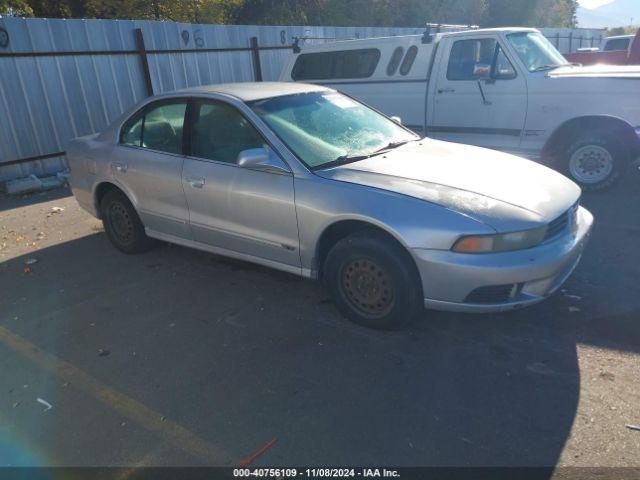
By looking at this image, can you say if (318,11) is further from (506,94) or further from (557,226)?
(557,226)

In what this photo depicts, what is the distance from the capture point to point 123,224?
17.2ft

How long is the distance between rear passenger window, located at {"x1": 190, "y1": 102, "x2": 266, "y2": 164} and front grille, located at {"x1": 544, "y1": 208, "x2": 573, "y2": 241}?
215cm

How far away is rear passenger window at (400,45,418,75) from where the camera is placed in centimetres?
747

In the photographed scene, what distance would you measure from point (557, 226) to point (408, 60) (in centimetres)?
490

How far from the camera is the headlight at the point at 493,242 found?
3.10m

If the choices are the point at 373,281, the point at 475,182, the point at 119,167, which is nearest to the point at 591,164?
the point at 475,182

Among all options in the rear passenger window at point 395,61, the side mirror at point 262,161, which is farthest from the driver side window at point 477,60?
the side mirror at point 262,161

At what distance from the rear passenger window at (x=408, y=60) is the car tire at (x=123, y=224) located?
4.56 m

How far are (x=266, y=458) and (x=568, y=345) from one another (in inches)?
82.6

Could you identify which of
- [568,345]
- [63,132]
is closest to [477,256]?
[568,345]

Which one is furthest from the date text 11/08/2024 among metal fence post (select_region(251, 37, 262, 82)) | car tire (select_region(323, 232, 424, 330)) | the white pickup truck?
metal fence post (select_region(251, 37, 262, 82))

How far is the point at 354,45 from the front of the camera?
7.94m

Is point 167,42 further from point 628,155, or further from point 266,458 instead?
point 266,458

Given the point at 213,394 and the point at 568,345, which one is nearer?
the point at 213,394
